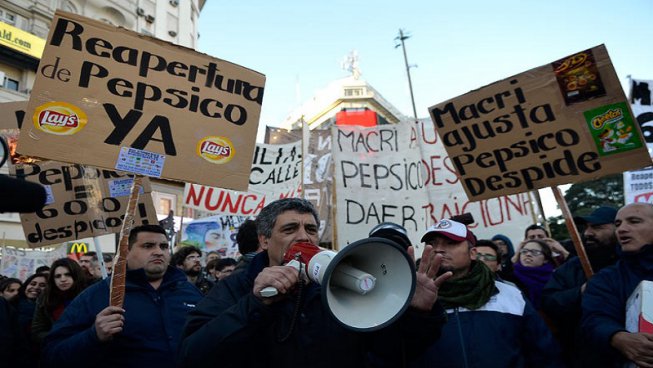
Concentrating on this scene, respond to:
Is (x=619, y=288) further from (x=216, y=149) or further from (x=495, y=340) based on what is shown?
(x=216, y=149)

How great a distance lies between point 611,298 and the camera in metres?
2.65

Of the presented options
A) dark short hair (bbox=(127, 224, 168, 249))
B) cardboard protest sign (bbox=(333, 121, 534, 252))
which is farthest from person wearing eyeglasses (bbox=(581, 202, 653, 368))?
cardboard protest sign (bbox=(333, 121, 534, 252))

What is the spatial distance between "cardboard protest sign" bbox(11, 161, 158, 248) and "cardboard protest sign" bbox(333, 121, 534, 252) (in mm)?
3187

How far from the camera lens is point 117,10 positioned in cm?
2850

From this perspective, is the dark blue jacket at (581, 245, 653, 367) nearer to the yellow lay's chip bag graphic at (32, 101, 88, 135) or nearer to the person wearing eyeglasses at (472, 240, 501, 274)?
the person wearing eyeglasses at (472, 240, 501, 274)

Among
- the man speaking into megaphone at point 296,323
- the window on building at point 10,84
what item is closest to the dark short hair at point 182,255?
the man speaking into megaphone at point 296,323

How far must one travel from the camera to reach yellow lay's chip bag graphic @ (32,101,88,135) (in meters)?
2.89

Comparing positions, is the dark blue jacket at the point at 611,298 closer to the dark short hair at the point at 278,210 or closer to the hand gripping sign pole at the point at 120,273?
the dark short hair at the point at 278,210

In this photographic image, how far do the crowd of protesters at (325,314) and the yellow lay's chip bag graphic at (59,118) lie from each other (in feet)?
2.73

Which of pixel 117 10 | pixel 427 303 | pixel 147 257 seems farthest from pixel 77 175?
pixel 117 10

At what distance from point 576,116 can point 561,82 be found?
0.30 meters

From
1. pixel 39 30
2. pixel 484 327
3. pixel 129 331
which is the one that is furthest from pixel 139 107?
pixel 39 30

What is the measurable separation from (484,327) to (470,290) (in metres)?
0.22

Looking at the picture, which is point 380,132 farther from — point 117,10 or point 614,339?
point 117,10
